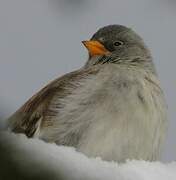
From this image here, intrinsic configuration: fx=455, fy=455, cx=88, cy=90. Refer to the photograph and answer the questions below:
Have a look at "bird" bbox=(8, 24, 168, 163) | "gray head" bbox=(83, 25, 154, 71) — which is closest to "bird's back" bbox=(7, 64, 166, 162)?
"bird" bbox=(8, 24, 168, 163)

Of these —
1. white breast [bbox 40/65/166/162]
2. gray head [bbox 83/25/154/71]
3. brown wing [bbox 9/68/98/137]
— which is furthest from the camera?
gray head [bbox 83/25/154/71]

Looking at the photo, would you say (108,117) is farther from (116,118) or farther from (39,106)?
(39,106)

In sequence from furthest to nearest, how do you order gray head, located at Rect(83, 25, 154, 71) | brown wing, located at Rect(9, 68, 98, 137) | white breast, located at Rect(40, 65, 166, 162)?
gray head, located at Rect(83, 25, 154, 71)
brown wing, located at Rect(9, 68, 98, 137)
white breast, located at Rect(40, 65, 166, 162)

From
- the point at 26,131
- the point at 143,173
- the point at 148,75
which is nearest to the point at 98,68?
the point at 148,75

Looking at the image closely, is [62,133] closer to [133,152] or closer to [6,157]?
[133,152]

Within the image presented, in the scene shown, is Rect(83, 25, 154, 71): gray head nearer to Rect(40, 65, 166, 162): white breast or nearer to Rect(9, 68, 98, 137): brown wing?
Rect(9, 68, 98, 137): brown wing

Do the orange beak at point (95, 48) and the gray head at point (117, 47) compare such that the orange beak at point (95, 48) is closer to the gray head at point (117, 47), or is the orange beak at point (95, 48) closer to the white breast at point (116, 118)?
the gray head at point (117, 47)

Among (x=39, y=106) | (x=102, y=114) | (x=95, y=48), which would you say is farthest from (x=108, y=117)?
(x=95, y=48)

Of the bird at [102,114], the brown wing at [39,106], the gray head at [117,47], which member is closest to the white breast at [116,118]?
the bird at [102,114]
